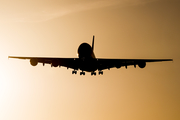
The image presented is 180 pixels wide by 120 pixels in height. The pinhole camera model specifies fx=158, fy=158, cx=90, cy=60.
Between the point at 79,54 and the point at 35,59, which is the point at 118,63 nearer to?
the point at 79,54

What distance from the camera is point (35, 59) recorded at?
36.4 meters

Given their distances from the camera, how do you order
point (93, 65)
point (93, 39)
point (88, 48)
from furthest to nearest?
point (93, 39)
point (93, 65)
point (88, 48)

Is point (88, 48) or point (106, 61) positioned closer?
point (88, 48)

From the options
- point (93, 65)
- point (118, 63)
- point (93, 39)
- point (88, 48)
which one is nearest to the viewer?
point (88, 48)

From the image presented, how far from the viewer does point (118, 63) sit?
4000 centimetres

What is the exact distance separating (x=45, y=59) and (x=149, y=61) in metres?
24.9

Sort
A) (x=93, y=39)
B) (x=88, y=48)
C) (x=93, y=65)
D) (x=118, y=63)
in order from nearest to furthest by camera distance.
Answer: (x=88, y=48)
(x=93, y=65)
(x=118, y=63)
(x=93, y=39)

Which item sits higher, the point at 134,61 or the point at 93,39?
the point at 93,39

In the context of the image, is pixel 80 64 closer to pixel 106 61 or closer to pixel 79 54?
pixel 79 54

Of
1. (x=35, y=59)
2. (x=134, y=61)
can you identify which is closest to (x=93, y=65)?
(x=134, y=61)

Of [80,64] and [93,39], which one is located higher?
[93,39]

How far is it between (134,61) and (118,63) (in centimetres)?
395

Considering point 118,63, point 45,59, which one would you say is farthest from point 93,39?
point 45,59

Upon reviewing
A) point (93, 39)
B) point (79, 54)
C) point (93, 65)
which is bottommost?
point (93, 65)
